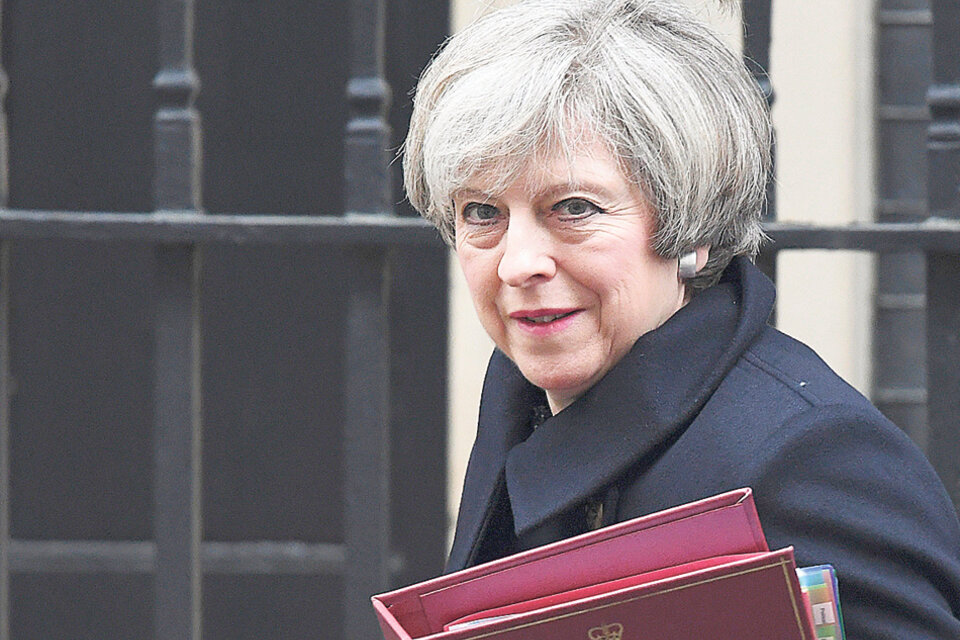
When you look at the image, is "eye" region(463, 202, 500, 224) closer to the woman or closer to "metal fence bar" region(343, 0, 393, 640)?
the woman

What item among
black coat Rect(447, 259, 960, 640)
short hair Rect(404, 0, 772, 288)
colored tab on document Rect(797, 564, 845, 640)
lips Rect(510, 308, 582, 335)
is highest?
short hair Rect(404, 0, 772, 288)

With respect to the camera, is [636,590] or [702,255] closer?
[636,590]

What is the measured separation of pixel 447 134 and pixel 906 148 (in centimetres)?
228

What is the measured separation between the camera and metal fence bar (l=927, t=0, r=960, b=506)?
221 cm

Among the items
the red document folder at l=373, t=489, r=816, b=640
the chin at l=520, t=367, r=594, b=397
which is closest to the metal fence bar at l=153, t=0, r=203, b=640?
the chin at l=520, t=367, r=594, b=397

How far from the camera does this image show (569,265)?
1.62 meters

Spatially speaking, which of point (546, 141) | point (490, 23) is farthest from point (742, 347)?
point (490, 23)

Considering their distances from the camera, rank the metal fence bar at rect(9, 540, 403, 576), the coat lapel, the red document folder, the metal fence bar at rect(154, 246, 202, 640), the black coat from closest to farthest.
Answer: the red document folder, the black coat, the coat lapel, the metal fence bar at rect(154, 246, 202, 640), the metal fence bar at rect(9, 540, 403, 576)

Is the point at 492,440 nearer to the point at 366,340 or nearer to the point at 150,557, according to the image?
the point at 366,340

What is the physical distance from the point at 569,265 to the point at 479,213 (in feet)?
0.47

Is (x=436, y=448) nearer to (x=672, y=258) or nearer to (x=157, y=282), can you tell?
(x=157, y=282)

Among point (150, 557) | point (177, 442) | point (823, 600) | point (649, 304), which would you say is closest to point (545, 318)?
point (649, 304)

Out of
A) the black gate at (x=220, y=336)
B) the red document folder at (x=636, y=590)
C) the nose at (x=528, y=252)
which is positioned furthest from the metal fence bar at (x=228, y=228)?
the black gate at (x=220, y=336)

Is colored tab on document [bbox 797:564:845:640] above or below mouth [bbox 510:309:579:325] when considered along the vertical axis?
below
